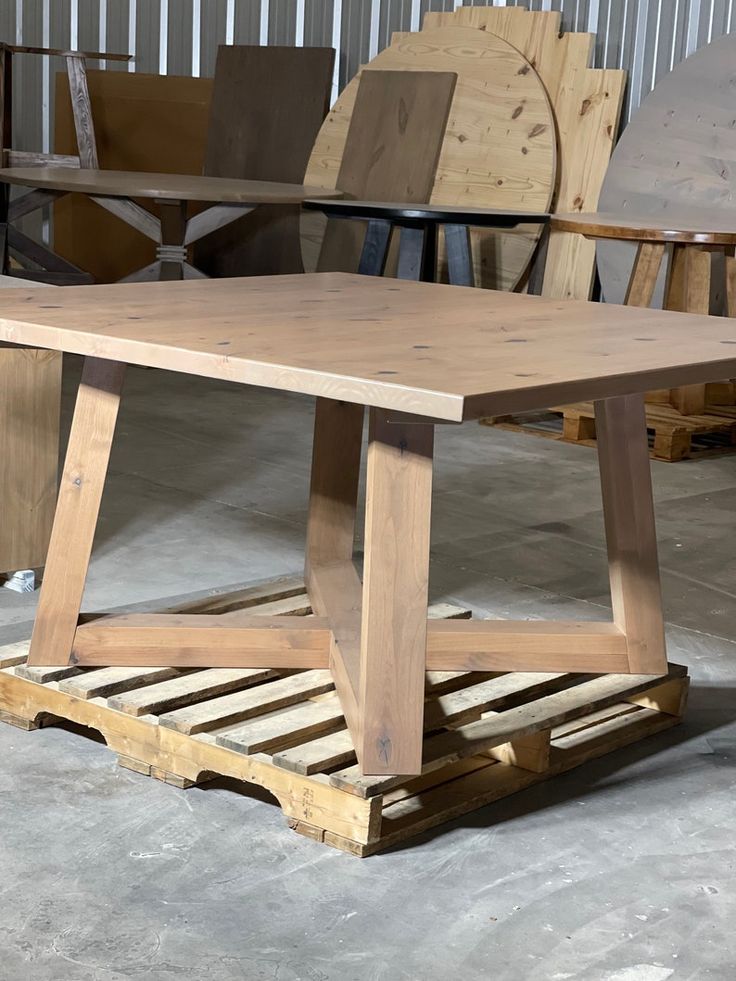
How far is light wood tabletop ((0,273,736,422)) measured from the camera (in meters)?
1.87

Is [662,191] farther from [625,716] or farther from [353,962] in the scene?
[353,962]

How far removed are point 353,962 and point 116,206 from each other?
5834 millimetres

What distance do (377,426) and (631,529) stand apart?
0.84 metres

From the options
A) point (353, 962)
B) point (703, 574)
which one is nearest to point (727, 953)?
point (353, 962)

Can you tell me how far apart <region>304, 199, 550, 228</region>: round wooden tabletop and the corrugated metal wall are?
1061 millimetres

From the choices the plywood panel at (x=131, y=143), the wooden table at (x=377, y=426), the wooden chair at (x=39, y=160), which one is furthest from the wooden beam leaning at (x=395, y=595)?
the plywood panel at (x=131, y=143)

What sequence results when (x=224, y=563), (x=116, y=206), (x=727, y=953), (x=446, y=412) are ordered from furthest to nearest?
1. (x=116, y=206)
2. (x=224, y=563)
3. (x=727, y=953)
4. (x=446, y=412)

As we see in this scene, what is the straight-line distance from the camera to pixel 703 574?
12.8ft

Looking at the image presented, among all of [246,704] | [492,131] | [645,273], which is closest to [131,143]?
[492,131]

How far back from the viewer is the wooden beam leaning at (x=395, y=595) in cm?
204

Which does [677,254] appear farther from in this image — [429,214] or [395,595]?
[395,595]

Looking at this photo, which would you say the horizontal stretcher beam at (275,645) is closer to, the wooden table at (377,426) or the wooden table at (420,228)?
the wooden table at (377,426)

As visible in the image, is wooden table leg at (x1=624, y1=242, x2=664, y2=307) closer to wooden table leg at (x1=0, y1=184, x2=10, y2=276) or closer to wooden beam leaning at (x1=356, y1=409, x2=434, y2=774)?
wooden beam leaning at (x1=356, y1=409, x2=434, y2=774)

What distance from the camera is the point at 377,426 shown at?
2.02 metres
